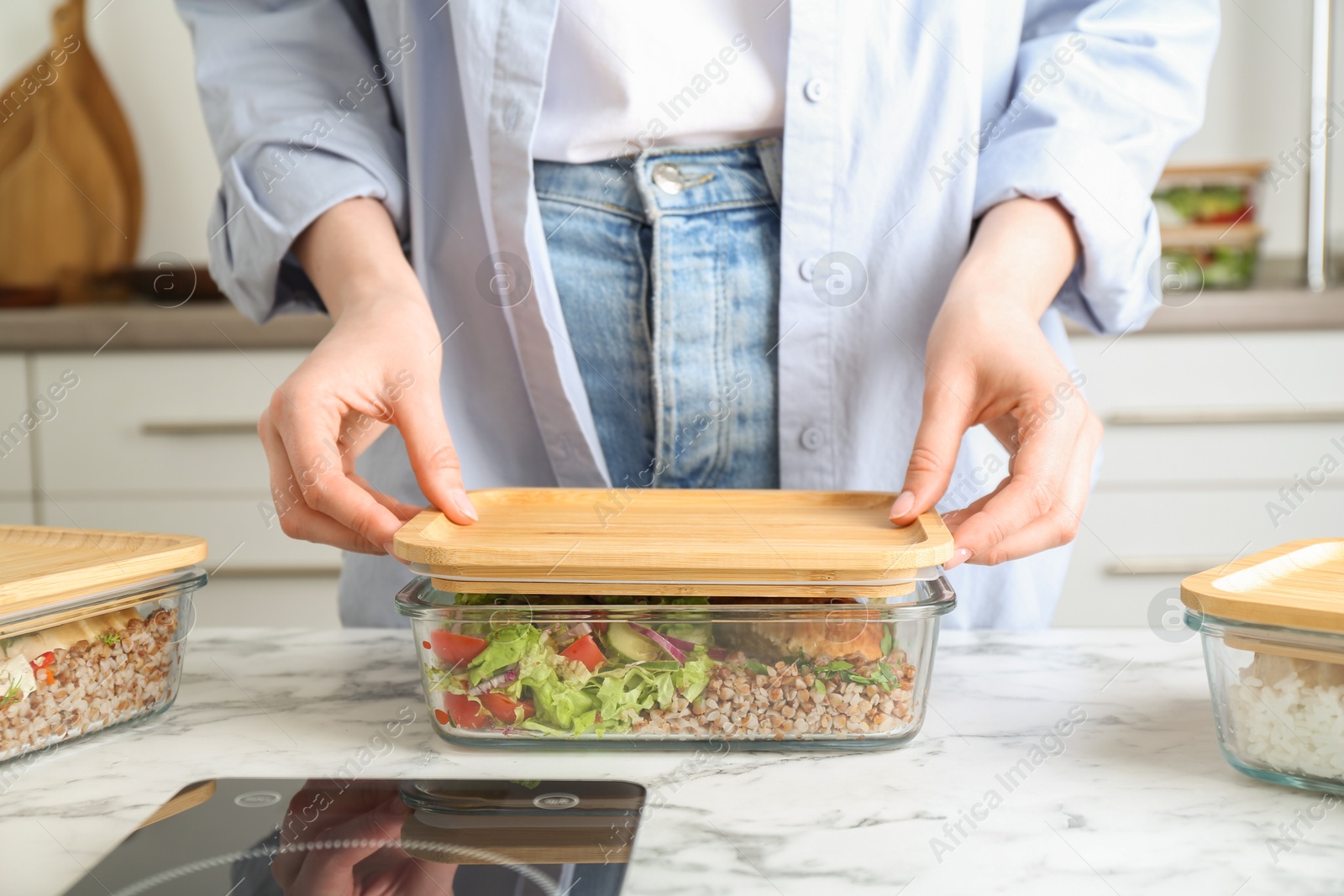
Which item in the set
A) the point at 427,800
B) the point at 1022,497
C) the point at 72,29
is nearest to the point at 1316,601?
the point at 1022,497

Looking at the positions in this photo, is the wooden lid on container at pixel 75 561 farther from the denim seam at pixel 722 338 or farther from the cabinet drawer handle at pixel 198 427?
the cabinet drawer handle at pixel 198 427

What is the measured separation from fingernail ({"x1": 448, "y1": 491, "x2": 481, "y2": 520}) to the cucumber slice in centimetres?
12

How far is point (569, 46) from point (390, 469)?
345 millimetres

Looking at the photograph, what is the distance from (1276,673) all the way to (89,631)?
1.76 feet

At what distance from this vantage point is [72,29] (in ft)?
6.18

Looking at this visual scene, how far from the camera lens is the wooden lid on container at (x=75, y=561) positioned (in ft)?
1.60

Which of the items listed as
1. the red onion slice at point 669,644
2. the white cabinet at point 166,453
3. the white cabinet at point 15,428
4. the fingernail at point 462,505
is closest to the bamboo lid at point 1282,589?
the red onion slice at point 669,644

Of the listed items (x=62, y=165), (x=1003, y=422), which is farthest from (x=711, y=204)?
(x=62, y=165)

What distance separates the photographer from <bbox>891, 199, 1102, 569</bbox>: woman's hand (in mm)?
572

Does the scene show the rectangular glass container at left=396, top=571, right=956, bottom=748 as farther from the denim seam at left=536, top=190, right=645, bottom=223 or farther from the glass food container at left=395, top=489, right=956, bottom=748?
the denim seam at left=536, top=190, right=645, bottom=223

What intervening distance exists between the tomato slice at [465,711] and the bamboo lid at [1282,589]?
0.32 meters

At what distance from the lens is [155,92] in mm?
2084

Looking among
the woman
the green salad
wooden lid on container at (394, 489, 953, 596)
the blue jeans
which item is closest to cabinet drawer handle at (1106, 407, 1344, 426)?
the woman

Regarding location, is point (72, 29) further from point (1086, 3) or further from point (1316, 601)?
point (1316, 601)
